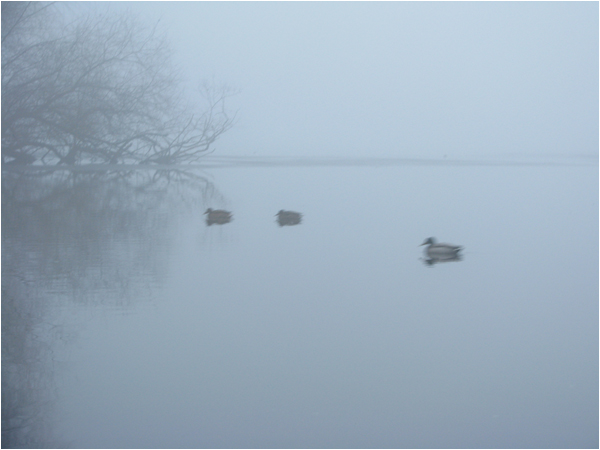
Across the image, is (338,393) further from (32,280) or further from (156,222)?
(156,222)

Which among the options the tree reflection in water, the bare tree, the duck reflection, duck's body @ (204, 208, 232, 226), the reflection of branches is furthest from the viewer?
the bare tree

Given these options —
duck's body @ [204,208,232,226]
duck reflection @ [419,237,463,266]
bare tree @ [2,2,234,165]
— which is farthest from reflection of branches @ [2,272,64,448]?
bare tree @ [2,2,234,165]

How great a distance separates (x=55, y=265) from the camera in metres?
6.75

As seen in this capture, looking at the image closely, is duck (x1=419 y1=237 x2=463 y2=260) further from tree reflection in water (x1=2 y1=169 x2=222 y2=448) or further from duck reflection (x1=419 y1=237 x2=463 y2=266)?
tree reflection in water (x1=2 y1=169 x2=222 y2=448)

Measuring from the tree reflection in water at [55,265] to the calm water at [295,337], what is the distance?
2cm

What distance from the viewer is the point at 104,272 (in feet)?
21.1

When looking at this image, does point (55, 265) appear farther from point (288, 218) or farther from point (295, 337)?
point (288, 218)

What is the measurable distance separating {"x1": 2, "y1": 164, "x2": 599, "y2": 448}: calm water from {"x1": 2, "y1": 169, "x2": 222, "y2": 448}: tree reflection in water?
0.07 feet

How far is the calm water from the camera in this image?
11.2ft

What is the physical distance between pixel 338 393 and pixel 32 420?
1422mm

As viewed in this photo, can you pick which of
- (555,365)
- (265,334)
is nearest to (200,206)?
(265,334)

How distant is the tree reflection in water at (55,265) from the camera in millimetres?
3768

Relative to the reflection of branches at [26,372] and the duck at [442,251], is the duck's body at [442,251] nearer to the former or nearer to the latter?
the duck at [442,251]

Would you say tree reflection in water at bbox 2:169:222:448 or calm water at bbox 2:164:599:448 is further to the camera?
tree reflection in water at bbox 2:169:222:448
